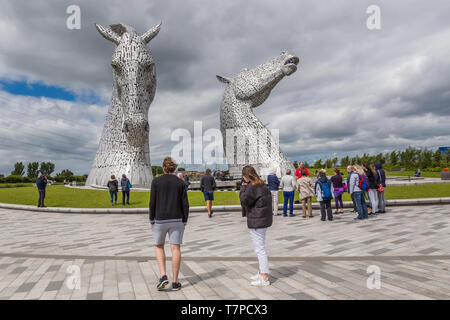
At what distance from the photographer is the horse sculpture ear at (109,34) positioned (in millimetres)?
21812

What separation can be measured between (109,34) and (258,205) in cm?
2276

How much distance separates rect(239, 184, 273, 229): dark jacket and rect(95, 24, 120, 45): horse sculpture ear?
21884mm

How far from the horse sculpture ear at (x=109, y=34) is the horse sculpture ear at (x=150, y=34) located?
1.92 metres

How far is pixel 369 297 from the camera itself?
3150 mm

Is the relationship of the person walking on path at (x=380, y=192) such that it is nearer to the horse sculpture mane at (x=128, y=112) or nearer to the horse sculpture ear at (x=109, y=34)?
the horse sculpture mane at (x=128, y=112)

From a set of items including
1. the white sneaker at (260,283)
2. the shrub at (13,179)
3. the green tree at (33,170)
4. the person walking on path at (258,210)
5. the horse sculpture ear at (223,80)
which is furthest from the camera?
the green tree at (33,170)

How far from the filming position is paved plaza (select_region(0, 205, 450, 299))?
344 centimetres

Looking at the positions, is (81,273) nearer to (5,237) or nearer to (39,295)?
(39,295)

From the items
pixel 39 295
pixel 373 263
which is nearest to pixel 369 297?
pixel 373 263

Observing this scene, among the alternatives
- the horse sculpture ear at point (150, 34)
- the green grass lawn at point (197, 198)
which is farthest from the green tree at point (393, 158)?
the horse sculpture ear at point (150, 34)

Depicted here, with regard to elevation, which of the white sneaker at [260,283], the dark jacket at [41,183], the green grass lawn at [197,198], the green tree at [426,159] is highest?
the green tree at [426,159]

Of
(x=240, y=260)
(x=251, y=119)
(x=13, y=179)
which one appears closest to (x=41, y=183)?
(x=240, y=260)

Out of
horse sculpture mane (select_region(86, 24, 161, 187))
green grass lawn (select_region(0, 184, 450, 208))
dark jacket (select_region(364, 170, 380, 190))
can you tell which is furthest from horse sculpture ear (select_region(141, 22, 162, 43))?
dark jacket (select_region(364, 170, 380, 190))

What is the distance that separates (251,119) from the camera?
20.9 metres
